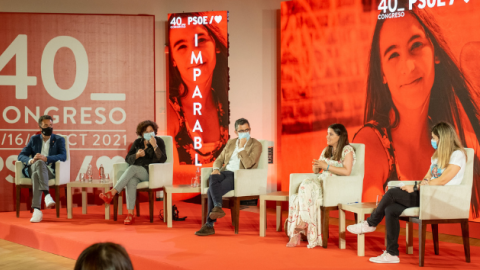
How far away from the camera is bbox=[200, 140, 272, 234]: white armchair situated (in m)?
4.62

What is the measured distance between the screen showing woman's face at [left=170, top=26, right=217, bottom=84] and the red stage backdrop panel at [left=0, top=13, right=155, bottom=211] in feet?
1.25

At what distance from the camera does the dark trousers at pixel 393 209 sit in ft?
11.3

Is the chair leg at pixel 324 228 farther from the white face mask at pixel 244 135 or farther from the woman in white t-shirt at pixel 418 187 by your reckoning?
the white face mask at pixel 244 135

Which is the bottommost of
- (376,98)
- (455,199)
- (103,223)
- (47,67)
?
(103,223)

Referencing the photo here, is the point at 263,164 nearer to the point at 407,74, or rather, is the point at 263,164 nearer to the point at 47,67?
the point at 407,74

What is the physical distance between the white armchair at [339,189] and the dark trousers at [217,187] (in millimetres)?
677

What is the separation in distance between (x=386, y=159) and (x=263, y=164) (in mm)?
1299

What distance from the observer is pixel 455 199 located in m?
3.52

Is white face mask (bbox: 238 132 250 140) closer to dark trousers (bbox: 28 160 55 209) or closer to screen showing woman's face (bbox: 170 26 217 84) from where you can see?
screen showing woman's face (bbox: 170 26 217 84)

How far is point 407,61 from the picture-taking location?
15.9 ft

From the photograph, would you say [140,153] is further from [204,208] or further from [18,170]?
[18,170]

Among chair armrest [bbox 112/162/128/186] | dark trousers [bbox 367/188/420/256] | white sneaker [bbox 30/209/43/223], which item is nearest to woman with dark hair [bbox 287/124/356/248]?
dark trousers [bbox 367/188/420/256]

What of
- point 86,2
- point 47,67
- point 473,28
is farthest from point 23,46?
point 473,28

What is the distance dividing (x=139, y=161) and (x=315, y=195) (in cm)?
215
